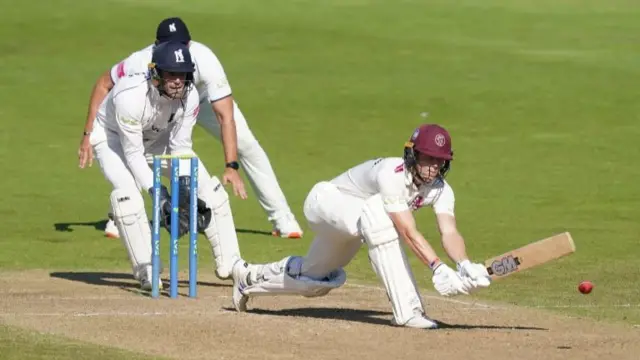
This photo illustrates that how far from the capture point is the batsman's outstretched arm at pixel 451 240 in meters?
9.77

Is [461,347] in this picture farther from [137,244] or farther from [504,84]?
[504,84]

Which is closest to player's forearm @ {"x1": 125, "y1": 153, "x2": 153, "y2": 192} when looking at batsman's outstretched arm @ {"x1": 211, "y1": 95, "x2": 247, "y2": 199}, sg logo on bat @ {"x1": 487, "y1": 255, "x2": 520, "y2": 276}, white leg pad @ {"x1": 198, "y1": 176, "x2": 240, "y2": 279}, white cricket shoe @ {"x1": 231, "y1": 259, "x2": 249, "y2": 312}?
white leg pad @ {"x1": 198, "y1": 176, "x2": 240, "y2": 279}

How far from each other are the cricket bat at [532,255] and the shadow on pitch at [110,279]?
3112 mm

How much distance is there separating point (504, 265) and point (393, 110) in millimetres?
12836

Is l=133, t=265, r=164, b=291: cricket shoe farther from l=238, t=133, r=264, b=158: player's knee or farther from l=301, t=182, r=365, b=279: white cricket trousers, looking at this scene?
l=238, t=133, r=264, b=158: player's knee

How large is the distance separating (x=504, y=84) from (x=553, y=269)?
35.2ft

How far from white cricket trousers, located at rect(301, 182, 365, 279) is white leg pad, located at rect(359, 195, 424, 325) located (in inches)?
6.8

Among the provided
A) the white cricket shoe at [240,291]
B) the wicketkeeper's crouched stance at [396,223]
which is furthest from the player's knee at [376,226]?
the white cricket shoe at [240,291]

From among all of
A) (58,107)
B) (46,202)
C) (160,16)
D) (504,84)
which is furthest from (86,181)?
(160,16)

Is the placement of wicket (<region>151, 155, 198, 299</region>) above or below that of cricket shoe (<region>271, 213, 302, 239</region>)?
above

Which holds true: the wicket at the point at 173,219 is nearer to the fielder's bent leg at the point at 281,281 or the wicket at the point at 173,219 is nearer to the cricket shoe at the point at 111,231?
the fielder's bent leg at the point at 281,281

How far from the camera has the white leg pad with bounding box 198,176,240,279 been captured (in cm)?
1155

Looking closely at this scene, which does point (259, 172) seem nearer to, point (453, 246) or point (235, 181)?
point (235, 181)

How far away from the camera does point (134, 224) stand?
37.8 feet
